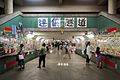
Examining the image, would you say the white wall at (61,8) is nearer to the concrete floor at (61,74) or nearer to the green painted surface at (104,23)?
the green painted surface at (104,23)

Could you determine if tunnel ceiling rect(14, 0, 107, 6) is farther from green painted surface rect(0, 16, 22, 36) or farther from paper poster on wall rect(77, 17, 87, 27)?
green painted surface rect(0, 16, 22, 36)

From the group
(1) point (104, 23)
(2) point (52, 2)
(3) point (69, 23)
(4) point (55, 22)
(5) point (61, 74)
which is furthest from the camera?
(2) point (52, 2)

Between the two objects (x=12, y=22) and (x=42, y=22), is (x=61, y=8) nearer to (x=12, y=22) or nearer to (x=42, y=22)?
(x=42, y=22)

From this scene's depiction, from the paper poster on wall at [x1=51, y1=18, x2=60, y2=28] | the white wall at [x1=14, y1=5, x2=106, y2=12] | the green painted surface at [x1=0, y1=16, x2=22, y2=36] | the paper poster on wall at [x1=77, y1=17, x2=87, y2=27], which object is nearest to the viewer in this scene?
the green painted surface at [x1=0, y1=16, x2=22, y2=36]

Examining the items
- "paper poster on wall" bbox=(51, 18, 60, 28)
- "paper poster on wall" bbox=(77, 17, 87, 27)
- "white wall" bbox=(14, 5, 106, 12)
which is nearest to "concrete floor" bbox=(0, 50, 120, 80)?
"paper poster on wall" bbox=(51, 18, 60, 28)

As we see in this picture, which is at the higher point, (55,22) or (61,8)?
(61,8)

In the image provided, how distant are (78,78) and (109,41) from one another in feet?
16.9

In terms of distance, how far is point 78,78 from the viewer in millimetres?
10461

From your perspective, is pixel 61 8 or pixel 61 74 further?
pixel 61 8

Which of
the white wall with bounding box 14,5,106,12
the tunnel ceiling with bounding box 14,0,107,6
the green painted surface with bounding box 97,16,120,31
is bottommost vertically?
the green painted surface with bounding box 97,16,120,31

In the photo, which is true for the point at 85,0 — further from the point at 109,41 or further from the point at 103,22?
the point at 109,41

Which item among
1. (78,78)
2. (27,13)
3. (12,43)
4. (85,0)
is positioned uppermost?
(85,0)

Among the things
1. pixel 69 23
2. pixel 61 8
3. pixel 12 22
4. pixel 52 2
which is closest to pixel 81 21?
pixel 69 23

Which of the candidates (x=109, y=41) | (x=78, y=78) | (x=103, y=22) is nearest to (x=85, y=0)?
(x=103, y=22)
